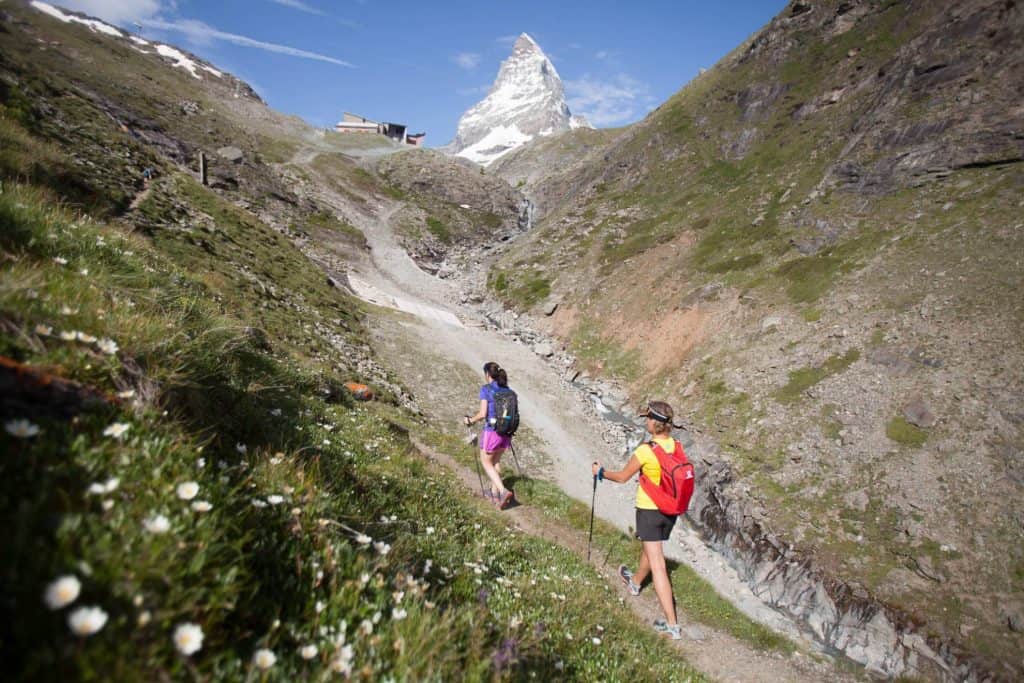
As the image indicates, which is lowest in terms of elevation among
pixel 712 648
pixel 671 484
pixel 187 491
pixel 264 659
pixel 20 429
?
pixel 712 648

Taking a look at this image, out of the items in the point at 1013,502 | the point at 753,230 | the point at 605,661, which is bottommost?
the point at 605,661

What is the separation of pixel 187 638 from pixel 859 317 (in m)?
35.0

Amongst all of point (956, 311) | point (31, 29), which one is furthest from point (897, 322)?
point (31, 29)

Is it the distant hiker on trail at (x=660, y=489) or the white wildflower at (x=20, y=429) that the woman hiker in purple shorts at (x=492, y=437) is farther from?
the white wildflower at (x=20, y=429)

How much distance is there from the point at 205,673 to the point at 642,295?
45.6m

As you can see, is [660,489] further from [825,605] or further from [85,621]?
[825,605]

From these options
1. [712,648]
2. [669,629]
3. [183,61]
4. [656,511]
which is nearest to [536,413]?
[712,648]

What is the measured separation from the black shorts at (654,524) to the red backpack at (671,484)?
181mm

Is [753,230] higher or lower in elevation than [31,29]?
lower

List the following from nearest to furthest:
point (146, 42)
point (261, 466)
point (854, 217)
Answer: point (261, 466), point (854, 217), point (146, 42)

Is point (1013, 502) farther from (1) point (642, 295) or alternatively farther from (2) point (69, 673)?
(1) point (642, 295)

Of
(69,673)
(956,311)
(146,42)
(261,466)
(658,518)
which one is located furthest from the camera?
(146,42)

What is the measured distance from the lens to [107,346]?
3.49m

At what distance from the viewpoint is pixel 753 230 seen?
4531 centimetres
